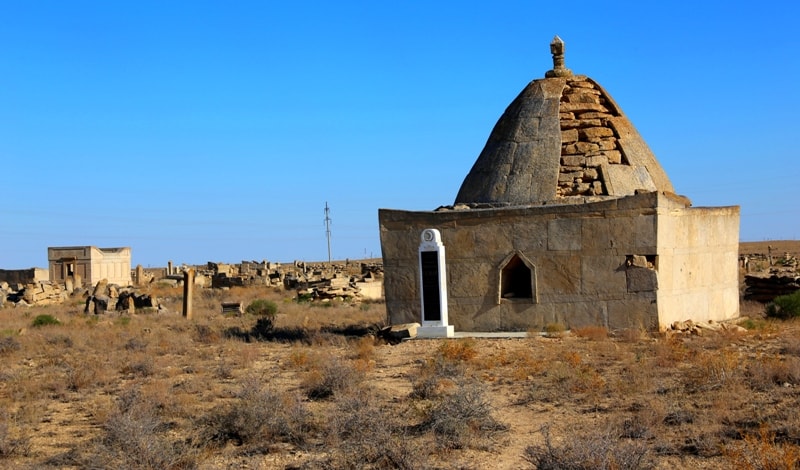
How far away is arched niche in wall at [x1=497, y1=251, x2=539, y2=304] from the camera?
48.0ft

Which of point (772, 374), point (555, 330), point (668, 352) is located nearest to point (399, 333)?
point (555, 330)

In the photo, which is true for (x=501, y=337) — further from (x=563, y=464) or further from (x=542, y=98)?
(x=563, y=464)

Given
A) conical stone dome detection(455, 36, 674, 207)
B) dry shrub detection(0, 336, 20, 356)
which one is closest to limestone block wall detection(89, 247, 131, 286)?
dry shrub detection(0, 336, 20, 356)

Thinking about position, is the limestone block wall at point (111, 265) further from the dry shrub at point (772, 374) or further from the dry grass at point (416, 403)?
the dry shrub at point (772, 374)

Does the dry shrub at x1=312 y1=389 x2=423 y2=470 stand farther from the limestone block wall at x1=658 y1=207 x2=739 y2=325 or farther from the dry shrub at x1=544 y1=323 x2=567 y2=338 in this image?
the limestone block wall at x1=658 y1=207 x2=739 y2=325

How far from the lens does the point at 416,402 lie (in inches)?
372

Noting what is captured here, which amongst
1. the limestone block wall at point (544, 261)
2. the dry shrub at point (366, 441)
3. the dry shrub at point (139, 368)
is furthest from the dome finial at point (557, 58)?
the dry shrub at point (366, 441)

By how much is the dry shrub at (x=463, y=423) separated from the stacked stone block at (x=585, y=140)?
7596mm

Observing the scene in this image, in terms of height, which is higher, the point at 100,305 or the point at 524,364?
the point at 100,305

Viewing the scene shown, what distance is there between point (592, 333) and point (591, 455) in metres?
7.73

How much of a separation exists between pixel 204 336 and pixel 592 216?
7.96 meters

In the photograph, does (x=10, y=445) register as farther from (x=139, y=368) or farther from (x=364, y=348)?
(x=364, y=348)

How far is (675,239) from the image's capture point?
14.4 m

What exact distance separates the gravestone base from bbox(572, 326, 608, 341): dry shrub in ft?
6.80
